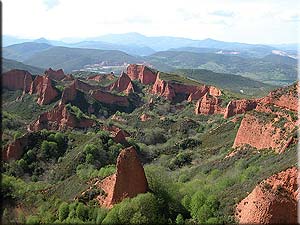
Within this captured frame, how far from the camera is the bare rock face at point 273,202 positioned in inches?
1111

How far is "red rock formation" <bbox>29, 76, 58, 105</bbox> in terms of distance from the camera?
93125mm

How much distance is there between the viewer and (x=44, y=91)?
307 feet

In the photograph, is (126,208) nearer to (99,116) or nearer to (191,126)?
(191,126)

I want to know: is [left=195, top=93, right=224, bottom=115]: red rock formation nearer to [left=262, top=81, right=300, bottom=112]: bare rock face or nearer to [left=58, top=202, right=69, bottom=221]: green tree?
[left=262, top=81, right=300, bottom=112]: bare rock face

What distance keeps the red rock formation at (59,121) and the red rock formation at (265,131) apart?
32.5m

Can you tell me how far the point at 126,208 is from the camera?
31.0 metres

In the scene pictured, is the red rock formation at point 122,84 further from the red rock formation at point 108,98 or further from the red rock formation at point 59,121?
the red rock formation at point 59,121

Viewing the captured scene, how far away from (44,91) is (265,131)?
57.8m

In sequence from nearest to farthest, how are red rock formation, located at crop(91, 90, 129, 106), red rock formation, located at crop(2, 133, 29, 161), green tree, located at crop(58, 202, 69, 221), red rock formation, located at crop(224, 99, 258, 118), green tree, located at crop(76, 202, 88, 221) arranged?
green tree, located at crop(76, 202, 88, 221) < green tree, located at crop(58, 202, 69, 221) < red rock formation, located at crop(2, 133, 29, 161) < red rock formation, located at crop(224, 99, 258, 118) < red rock formation, located at crop(91, 90, 129, 106)

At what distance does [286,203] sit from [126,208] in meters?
10.6

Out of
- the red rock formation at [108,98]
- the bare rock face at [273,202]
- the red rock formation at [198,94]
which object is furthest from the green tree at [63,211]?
the red rock formation at [198,94]

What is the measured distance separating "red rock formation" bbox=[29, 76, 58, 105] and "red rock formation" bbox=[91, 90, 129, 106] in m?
9.10

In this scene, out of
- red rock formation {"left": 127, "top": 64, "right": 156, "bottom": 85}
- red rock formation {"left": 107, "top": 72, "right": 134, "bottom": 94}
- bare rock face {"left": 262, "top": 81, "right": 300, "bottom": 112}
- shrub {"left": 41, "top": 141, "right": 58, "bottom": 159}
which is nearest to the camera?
bare rock face {"left": 262, "top": 81, "right": 300, "bottom": 112}

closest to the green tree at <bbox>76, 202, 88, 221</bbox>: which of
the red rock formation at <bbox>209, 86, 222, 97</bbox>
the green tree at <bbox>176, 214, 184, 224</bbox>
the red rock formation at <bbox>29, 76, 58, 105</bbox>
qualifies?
the green tree at <bbox>176, 214, 184, 224</bbox>
